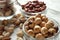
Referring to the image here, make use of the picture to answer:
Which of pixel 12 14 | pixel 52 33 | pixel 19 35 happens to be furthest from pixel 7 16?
pixel 52 33

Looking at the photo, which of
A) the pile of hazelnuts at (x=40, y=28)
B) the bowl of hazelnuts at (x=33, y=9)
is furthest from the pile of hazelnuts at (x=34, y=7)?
the pile of hazelnuts at (x=40, y=28)

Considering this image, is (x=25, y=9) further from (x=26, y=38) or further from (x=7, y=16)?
(x=26, y=38)

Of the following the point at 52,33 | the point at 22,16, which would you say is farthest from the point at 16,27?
the point at 52,33

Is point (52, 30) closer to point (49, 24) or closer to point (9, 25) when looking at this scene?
point (49, 24)

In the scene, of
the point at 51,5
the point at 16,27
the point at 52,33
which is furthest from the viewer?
the point at 51,5

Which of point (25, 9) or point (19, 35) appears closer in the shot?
point (19, 35)

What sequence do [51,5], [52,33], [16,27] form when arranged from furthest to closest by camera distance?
[51,5] → [16,27] → [52,33]

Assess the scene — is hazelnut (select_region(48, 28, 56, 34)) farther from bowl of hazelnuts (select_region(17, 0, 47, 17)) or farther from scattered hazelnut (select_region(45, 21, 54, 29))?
bowl of hazelnuts (select_region(17, 0, 47, 17))

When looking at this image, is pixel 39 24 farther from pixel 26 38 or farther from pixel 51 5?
pixel 51 5
